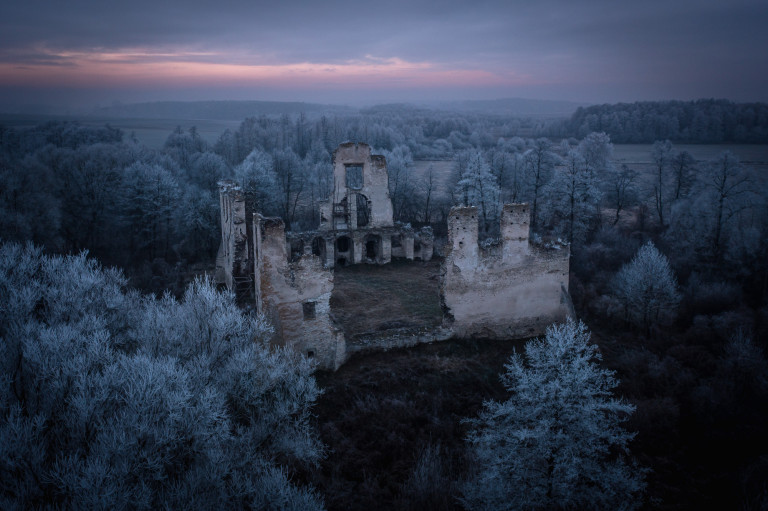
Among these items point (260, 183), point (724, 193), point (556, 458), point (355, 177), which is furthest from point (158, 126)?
point (556, 458)

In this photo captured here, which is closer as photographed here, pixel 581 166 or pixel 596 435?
pixel 596 435

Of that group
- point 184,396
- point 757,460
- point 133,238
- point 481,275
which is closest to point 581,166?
point 481,275

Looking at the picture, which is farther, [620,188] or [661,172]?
[620,188]

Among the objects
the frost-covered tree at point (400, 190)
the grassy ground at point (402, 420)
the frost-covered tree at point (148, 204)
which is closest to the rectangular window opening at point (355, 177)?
the frost-covered tree at point (400, 190)

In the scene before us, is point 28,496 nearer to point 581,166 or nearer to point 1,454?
point 1,454

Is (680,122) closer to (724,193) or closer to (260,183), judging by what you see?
(724,193)

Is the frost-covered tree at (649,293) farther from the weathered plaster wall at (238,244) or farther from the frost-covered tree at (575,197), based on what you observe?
the weathered plaster wall at (238,244)
